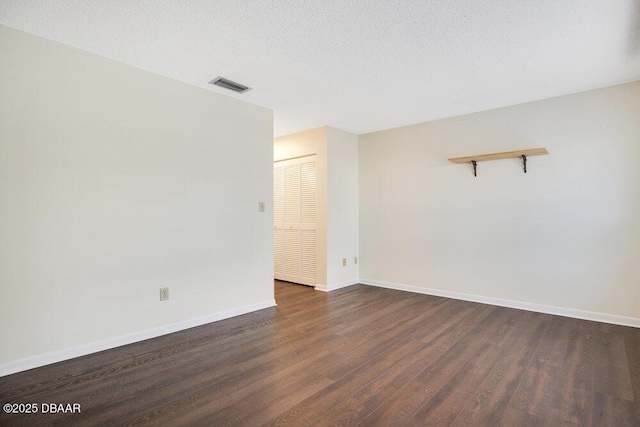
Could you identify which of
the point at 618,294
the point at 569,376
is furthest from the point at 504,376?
the point at 618,294

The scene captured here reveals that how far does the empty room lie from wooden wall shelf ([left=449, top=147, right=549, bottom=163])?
4 cm

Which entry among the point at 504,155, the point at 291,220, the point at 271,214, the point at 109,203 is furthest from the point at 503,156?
the point at 109,203

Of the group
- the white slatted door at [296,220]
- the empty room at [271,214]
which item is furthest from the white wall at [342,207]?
the empty room at [271,214]

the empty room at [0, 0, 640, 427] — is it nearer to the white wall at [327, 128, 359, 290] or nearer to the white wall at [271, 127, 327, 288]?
the white wall at [271, 127, 327, 288]

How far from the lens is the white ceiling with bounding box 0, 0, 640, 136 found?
2023 mm

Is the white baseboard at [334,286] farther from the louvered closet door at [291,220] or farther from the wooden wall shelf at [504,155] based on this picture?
the wooden wall shelf at [504,155]

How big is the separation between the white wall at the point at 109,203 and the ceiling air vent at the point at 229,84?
22cm

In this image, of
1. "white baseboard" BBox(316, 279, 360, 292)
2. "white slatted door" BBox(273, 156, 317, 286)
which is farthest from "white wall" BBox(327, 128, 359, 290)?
"white slatted door" BBox(273, 156, 317, 286)

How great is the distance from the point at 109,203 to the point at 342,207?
10.0 feet

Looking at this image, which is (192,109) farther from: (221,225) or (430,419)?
(430,419)

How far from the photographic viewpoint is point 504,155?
12.2ft

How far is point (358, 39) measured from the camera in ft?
7.76

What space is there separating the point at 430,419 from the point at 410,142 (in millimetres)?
3667

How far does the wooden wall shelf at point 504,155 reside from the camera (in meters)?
3.49
